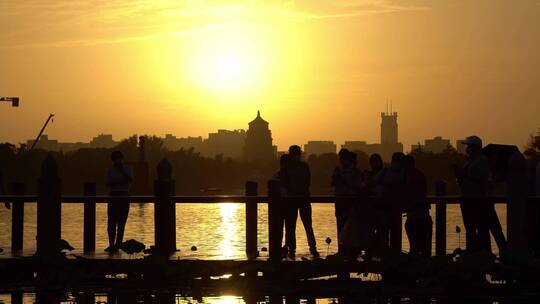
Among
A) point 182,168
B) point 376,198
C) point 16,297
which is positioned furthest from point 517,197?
point 182,168

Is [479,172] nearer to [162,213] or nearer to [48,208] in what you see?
[162,213]

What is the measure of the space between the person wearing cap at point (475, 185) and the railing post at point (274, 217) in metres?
3.39

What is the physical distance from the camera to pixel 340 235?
2145 cm

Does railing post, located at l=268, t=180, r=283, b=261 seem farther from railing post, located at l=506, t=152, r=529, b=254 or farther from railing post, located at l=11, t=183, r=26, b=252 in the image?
railing post, located at l=11, t=183, r=26, b=252

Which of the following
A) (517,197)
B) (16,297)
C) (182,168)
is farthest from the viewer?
(182,168)

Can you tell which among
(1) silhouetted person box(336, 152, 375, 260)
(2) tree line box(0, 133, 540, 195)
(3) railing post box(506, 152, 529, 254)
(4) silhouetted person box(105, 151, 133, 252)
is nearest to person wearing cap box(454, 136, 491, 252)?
(3) railing post box(506, 152, 529, 254)

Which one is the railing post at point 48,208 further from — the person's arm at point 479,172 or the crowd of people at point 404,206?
the person's arm at point 479,172

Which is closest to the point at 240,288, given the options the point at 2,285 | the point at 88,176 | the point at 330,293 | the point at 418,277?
the point at 330,293

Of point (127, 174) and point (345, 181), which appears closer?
point (345, 181)

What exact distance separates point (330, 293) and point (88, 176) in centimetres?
15406

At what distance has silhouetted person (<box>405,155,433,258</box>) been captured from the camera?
2064 cm

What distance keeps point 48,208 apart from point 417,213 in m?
7.21

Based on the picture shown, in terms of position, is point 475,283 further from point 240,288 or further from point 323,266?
point 240,288

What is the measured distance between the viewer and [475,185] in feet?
67.9
